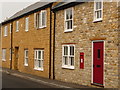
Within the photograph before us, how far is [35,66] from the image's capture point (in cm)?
2198

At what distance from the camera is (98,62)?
14.1 m

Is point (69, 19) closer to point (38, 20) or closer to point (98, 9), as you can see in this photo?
point (98, 9)

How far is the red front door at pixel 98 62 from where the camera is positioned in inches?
545

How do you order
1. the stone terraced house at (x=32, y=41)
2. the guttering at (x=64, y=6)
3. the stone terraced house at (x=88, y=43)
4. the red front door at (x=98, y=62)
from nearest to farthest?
the stone terraced house at (x=88, y=43) → the red front door at (x=98, y=62) → the guttering at (x=64, y=6) → the stone terraced house at (x=32, y=41)

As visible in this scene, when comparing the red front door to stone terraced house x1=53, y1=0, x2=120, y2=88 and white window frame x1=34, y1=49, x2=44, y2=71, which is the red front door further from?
white window frame x1=34, y1=49, x2=44, y2=71

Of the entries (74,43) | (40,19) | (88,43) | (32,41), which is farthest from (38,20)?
(88,43)

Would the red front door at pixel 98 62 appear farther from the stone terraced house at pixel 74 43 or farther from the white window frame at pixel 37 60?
the white window frame at pixel 37 60

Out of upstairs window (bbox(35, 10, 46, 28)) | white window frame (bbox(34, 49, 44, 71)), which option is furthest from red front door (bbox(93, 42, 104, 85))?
upstairs window (bbox(35, 10, 46, 28))

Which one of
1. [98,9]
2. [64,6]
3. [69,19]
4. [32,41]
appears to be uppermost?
[64,6]

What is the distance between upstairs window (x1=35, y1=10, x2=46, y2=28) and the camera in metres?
20.8

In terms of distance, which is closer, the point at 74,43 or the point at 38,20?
the point at 74,43

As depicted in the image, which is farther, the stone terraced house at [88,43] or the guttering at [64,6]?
the guttering at [64,6]

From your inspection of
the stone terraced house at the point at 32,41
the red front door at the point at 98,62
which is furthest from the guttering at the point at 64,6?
the red front door at the point at 98,62

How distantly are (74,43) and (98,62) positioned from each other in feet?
8.58
